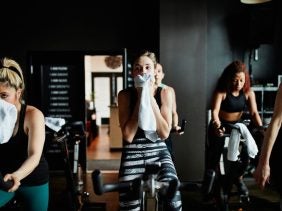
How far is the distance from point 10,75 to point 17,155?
0.38 m

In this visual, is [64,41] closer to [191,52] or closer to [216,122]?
[191,52]

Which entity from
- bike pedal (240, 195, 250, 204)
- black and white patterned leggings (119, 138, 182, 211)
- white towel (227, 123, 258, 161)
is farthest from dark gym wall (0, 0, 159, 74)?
black and white patterned leggings (119, 138, 182, 211)

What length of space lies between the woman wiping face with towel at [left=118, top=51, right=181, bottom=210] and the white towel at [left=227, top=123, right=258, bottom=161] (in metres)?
1.13

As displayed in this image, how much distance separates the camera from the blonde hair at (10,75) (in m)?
1.75

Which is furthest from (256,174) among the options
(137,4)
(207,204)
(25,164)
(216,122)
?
(137,4)

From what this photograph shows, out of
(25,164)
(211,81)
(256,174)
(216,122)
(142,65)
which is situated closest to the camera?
(25,164)

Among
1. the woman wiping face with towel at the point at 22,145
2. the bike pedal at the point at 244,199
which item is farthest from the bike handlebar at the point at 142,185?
the bike pedal at the point at 244,199

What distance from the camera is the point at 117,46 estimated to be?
576cm

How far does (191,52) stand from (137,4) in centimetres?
141

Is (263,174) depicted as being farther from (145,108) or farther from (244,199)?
(244,199)

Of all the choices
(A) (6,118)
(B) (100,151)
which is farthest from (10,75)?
(B) (100,151)

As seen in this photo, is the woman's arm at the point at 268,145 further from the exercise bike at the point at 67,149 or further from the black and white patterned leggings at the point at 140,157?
the exercise bike at the point at 67,149

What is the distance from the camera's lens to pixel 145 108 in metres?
1.89

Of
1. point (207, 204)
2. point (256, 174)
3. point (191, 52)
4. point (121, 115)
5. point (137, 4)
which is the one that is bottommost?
point (207, 204)
